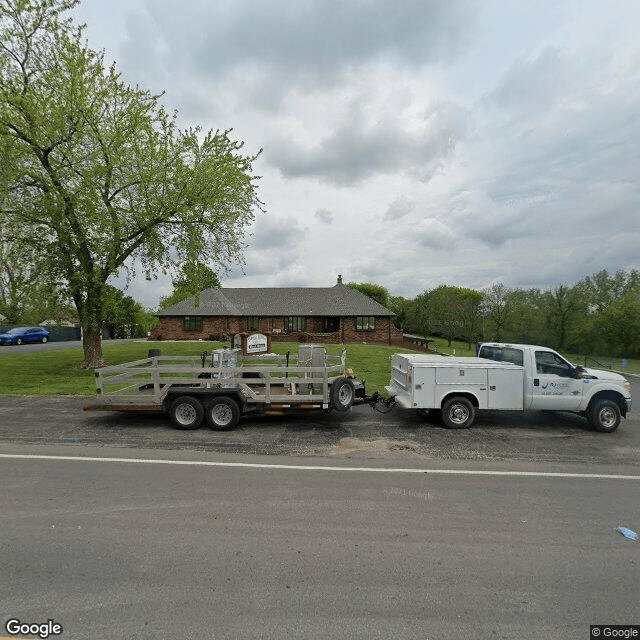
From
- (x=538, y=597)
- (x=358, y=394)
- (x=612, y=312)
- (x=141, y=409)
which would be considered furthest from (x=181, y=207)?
(x=612, y=312)

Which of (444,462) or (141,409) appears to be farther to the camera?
(141,409)

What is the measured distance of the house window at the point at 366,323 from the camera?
1474 inches

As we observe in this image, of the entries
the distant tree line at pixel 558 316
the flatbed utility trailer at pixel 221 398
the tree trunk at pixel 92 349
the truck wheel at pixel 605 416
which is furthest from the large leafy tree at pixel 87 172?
the distant tree line at pixel 558 316

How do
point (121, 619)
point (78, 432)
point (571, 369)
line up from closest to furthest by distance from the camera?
point (121, 619)
point (78, 432)
point (571, 369)

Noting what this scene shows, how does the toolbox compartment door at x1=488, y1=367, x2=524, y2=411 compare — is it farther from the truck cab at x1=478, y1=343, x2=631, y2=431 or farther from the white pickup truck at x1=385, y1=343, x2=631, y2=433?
the truck cab at x1=478, y1=343, x2=631, y2=431

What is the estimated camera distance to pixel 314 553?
4082 mm

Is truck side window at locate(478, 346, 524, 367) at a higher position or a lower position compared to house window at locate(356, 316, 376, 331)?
lower

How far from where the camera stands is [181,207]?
17750 millimetres

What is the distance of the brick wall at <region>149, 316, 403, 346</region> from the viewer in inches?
1455

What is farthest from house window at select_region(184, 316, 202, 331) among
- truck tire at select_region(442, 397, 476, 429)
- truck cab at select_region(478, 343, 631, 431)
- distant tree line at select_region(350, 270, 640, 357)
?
truck cab at select_region(478, 343, 631, 431)

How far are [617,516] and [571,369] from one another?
4932 mm

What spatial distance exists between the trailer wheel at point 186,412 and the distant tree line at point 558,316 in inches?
1214

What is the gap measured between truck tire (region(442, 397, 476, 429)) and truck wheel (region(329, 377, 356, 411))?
2198 millimetres

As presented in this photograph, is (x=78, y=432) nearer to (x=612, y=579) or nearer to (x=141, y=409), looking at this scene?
(x=141, y=409)
